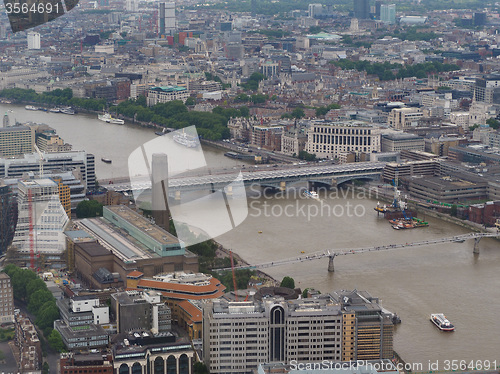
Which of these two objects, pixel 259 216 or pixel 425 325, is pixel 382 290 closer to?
pixel 425 325

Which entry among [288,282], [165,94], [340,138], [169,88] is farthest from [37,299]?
[169,88]

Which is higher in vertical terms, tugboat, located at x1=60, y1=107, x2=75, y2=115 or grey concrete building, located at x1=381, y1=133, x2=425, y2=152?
grey concrete building, located at x1=381, y1=133, x2=425, y2=152

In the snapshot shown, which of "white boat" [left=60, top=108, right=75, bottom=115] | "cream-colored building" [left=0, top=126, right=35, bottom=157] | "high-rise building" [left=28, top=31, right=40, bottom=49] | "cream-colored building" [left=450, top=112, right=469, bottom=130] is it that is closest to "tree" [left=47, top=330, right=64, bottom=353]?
"cream-colored building" [left=0, top=126, right=35, bottom=157]

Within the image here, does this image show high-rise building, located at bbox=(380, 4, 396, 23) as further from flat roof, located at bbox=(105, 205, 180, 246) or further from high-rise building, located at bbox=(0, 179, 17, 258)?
high-rise building, located at bbox=(0, 179, 17, 258)

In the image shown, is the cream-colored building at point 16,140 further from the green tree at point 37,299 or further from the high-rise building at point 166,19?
the high-rise building at point 166,19

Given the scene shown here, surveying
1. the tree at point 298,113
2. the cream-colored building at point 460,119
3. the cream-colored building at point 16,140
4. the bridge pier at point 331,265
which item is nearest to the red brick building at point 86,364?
the bridge pier at point 331,265

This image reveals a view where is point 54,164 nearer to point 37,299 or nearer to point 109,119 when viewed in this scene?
point 37,299

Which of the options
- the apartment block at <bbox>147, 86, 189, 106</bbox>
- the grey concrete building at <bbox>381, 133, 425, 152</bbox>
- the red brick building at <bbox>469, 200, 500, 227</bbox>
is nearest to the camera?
the red brick building at <bbox>469, 200, 500, 227</bbox>
